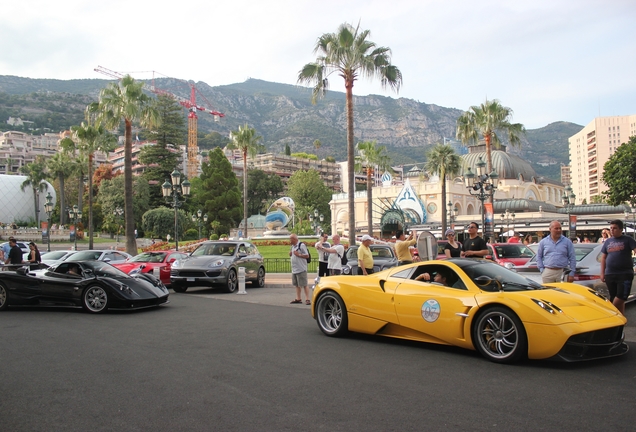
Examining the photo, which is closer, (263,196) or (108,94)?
(108,94)

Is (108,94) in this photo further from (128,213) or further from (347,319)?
(347,319)

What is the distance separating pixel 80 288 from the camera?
11.6 meters

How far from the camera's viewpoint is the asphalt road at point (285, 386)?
4434 millimetres

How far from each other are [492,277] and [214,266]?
11.1 meters

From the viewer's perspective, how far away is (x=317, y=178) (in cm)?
10631

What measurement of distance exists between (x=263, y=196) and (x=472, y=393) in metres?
113

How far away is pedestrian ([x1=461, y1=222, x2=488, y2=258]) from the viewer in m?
10.0

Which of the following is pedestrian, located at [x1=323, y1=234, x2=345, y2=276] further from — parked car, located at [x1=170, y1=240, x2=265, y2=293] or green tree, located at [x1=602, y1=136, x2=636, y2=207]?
green tree, located at [x1=602, y1=136, x2=636, y2=207]

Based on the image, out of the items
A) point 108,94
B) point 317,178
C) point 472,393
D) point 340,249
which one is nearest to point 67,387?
point 472,393

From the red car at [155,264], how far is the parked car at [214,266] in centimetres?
99

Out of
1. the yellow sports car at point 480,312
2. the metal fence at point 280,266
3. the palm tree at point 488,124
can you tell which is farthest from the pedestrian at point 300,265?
the palm tree at point 488,124

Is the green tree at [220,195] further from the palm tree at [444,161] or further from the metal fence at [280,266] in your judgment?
the metal fence at [280,266]

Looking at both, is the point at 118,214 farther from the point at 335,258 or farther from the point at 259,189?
the point at 335,258

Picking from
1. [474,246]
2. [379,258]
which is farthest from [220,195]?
[474,246]
